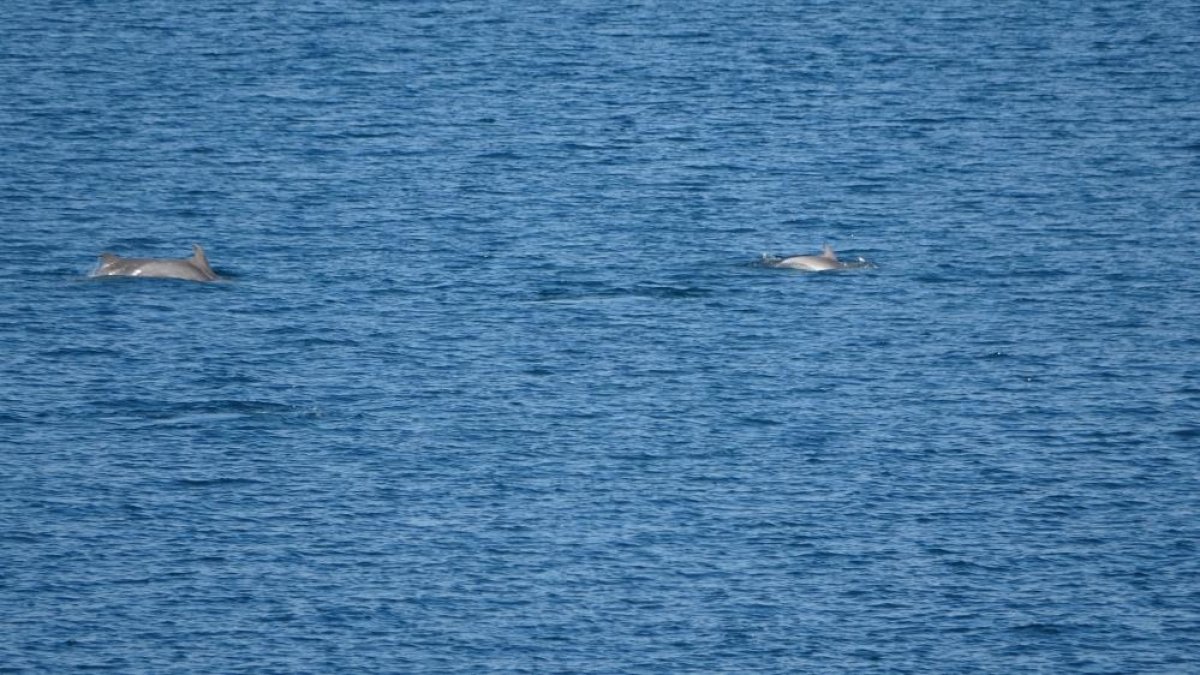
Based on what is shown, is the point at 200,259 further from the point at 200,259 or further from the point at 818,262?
the point at 818,262

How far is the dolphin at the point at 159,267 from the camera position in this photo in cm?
8719

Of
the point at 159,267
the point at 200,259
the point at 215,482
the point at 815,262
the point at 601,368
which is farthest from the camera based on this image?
the point at 815,262

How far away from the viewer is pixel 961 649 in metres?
58.5

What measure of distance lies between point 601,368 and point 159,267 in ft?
59.4

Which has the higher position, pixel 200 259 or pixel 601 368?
pixel 200 259

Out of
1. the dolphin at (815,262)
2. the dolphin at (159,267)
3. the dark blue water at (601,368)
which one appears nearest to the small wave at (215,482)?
the dark blue water at (601,368)

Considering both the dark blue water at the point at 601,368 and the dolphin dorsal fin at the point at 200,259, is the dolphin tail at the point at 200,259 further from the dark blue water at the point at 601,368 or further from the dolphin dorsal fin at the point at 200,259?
the dark blue water at the point at 601,368

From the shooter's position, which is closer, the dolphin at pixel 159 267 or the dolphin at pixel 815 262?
the dolphin at pixel 159 267

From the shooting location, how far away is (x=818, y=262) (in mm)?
91250

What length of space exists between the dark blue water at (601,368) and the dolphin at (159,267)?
957 mm

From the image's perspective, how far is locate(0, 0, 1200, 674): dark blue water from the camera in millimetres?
60312

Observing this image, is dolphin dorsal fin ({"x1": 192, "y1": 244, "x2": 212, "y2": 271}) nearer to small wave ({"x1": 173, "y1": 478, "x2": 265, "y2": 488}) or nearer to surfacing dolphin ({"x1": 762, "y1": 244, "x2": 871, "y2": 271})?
small wave ({"x1": 173, "y1": 478, "x2": 265, "y2": 488})

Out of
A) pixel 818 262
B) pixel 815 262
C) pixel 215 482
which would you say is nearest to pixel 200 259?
pixel 215 482

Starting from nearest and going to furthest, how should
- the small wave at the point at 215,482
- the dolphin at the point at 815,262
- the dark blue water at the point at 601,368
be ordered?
the dark blue water at the point at 601,368, the small wave at the point at 215,482, the dolphin at the point at 815,262
